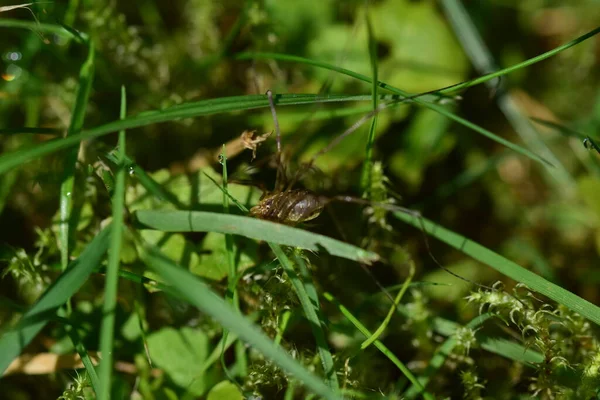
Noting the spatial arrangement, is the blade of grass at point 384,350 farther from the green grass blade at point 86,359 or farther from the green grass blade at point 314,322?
the green grass blade at point 86,359

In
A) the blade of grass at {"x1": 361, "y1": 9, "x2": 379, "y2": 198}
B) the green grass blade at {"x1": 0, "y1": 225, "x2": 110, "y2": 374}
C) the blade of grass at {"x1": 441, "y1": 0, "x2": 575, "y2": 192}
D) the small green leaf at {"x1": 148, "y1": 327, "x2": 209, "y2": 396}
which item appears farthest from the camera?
the blade of grass at {"x1": 441, "y1": 0, "x2": 575, "y2": 192}

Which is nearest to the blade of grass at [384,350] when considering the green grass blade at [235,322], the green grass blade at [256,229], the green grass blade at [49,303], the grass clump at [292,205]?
the grass clump at [292,205]

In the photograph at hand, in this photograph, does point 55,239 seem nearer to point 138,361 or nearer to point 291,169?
point 138,361

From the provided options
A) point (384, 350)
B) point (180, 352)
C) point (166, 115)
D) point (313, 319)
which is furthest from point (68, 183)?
point (384, 350)

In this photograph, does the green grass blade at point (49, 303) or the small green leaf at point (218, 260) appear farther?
the small green leaf at point (218, 260)

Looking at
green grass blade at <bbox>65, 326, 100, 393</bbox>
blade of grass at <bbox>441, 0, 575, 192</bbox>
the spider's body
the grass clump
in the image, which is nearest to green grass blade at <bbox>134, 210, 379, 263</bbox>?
the grass clump

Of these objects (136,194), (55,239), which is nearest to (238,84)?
(136,194)

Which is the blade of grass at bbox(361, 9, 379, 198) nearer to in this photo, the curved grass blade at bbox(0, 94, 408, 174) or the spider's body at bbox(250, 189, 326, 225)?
the curved grass blade at bbox(0, 94, 408, 174)
